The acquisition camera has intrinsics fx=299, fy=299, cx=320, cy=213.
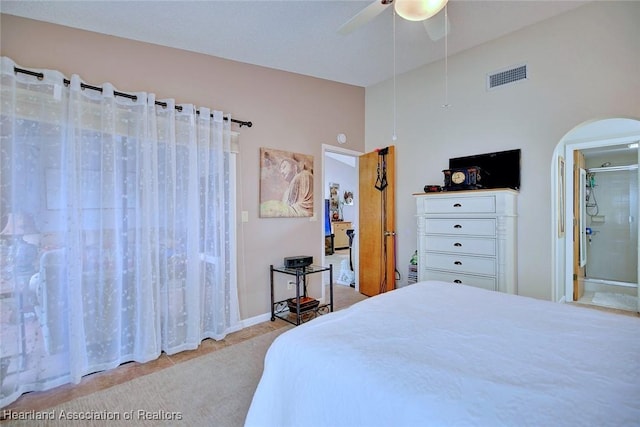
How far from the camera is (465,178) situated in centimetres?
296

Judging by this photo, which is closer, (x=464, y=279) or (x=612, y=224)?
(x=464, y=279)

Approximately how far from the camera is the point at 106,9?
7.13ft

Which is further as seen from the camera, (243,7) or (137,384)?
(243,7)

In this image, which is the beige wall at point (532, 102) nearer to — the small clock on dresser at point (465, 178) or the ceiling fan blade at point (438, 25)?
the small clock on dresser at point (465, 178)

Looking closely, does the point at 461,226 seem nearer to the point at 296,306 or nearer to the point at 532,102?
the point at 532,102

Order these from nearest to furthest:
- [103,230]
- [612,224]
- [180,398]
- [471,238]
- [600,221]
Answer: [180,398] < [103,230] < [471,238] < [612,224] < [600,221]

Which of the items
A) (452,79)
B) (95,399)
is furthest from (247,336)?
(452,79)

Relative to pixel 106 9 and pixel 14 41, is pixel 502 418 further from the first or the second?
pixel 14 41

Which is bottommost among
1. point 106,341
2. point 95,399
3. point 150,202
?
point 95,399

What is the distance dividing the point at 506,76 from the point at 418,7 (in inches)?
70.1

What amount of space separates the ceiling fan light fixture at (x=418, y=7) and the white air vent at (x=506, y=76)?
5.46ft

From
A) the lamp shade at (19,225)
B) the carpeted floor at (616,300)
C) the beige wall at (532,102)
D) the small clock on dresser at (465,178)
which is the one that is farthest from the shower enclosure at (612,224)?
the lamp shade at (19,225)

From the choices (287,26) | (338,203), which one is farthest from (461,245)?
(338,203)

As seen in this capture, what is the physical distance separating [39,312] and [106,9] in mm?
2186
